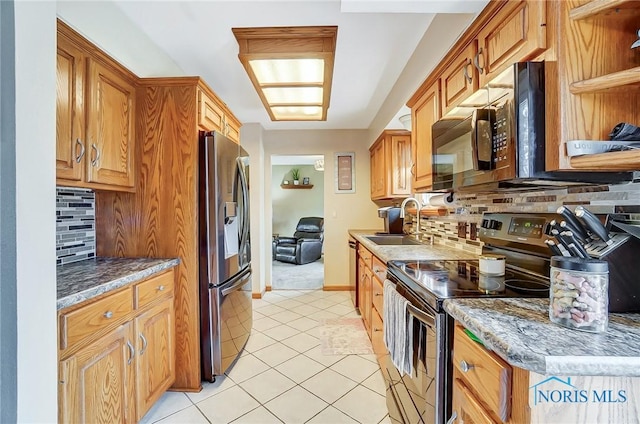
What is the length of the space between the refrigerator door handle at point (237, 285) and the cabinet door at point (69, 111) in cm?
110

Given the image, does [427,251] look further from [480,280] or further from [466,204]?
[480,280]

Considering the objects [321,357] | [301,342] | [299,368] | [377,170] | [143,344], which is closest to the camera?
[143,344]

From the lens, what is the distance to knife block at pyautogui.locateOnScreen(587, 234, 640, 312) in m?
0.78

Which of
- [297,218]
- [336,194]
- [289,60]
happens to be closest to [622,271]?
[289,60]

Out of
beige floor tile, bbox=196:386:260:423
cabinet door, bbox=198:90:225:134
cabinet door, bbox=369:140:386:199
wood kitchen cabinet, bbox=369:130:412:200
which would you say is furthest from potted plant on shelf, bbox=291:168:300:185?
beige floor tile, bbox=196:386:260:423

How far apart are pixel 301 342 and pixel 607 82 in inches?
101

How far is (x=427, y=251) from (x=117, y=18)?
2.46 metres

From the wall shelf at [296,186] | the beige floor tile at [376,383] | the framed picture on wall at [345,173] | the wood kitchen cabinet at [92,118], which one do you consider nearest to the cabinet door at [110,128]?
the wood kitchen cabinet at [92,118]

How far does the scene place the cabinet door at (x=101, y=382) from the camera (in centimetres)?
111

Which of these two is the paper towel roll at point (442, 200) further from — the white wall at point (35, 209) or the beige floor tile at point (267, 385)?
the white wall at point (35, 209)

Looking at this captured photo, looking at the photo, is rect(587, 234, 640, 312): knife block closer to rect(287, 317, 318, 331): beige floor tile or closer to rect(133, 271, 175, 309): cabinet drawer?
rect(133, 271, 175, 309): cabinet drawer

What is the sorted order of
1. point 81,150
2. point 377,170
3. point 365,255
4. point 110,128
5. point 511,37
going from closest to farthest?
1. point 511,37
2. point 81,150
3. point 110,128
4. point 365,255
5. point 377,170

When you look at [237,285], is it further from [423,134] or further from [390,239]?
[423,134]

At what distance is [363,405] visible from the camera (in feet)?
5.82
